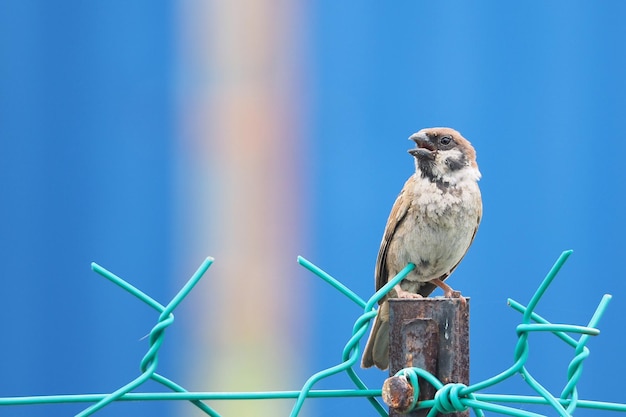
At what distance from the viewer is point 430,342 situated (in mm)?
1335

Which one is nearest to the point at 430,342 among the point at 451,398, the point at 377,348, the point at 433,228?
the point at 451,398

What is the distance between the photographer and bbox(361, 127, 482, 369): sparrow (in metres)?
2.58

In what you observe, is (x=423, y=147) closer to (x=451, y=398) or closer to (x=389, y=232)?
(x=389, y=232)

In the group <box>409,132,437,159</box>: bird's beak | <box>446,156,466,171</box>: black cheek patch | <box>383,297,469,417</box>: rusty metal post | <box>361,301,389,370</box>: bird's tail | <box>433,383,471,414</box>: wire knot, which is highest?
<box>409,132,437,159</box>: bird's beak

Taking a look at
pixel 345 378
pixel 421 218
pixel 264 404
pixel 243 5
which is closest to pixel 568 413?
pixel 421 218

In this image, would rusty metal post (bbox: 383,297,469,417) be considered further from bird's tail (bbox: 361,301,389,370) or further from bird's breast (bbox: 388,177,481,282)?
bird's breast (bbox: 388,177,481,282)

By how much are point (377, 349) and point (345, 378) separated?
1072 mm

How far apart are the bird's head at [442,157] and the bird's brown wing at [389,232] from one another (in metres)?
0.12

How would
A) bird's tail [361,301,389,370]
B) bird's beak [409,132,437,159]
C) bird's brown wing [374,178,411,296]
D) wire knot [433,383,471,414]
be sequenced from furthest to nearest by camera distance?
bird's brown wing [374,178,411,296]
bird's beak [409,132,437,159]
bird's tail [361,301,389,370]
wire knot [433,383,471,414]

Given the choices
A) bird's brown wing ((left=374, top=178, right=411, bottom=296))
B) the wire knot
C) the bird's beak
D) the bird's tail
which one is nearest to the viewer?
the wire knot

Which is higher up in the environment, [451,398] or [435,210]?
[435,210]

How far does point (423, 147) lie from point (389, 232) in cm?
30

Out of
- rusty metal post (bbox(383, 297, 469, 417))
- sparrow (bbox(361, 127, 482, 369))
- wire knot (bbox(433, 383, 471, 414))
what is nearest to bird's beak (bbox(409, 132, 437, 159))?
sparrow (bbox(361, 127, 482, 369))

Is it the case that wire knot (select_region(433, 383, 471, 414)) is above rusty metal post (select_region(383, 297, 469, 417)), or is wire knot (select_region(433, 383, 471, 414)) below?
below
